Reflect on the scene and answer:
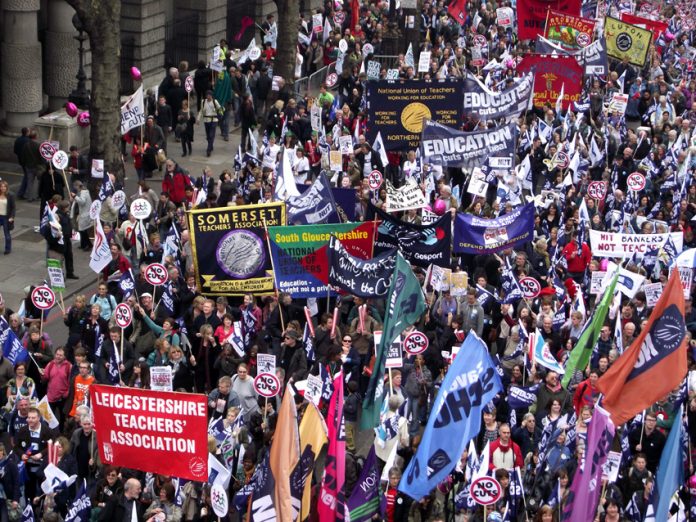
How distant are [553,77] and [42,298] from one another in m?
15.6

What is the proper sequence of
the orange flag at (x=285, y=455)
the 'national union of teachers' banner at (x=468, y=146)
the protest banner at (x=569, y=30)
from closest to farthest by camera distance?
the orange flag at (x=285, y=455) < the 'national union of teachers' banner at (x=468, y=146) < the protest banner at (x=569, y=30)

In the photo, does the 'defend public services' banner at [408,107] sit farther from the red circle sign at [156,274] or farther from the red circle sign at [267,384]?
the red circle sign at [267,384]

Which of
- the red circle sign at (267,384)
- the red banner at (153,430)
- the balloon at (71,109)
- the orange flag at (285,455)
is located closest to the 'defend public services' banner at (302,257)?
the red circle sign at (267,384)

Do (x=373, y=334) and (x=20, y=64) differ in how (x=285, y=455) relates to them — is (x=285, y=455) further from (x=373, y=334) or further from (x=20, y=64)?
(x=20, y=64)

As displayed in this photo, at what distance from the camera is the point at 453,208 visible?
Result: 2177 cm

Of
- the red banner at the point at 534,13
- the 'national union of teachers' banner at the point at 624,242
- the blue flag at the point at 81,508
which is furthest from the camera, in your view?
the red banner at the point at 534,13

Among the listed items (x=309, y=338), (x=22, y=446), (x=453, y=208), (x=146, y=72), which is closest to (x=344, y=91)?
(x=146, y=72)

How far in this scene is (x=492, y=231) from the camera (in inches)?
800

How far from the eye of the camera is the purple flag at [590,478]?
46.3 ft

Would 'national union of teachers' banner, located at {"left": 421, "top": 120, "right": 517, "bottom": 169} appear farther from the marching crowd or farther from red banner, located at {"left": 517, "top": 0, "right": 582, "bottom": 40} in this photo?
red banner, located at {"left": 517, "top": 0, "right": 582, "bottom": 40}

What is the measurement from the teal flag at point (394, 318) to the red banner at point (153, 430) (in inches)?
95.7

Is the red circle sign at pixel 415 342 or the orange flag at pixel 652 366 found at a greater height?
the orange flag at pixel 652 366

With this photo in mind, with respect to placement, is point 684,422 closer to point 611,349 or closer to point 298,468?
point 611,349

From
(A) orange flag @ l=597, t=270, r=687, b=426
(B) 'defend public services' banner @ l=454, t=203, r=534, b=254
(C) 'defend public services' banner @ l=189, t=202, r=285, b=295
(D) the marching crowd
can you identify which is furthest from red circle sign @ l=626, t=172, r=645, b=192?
(A) orange flag @ l=597, t=270, r=687, b=426
